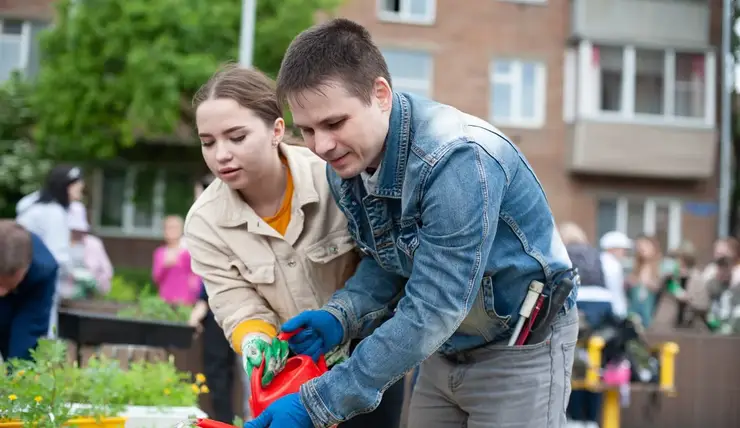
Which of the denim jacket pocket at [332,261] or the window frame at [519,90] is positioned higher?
the window frame at [519,90]

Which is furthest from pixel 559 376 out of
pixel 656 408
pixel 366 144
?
pixel 656 408

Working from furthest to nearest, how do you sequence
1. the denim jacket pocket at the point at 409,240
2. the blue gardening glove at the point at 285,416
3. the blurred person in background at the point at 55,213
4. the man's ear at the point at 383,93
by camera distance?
the blurred person in background at the point at 55,213, the denim jacket pocket at the point at 409,240, the man's ear at the point at 383,93, the blue gardening glove at the point at 285,416

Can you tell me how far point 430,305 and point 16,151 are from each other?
20.9 meters

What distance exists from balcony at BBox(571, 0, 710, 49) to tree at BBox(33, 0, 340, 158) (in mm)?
6557

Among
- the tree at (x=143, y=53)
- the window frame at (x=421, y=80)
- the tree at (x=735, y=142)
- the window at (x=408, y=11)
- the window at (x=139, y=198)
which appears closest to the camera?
the tree at (x=143, y=53)

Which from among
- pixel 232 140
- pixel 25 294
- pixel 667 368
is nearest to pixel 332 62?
pixel 232 140

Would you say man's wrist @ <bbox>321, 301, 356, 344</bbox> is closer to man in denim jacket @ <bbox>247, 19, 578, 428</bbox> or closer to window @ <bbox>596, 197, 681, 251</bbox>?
man in denim jacket @ <bbox>247, 19, 578, 428</bbox>

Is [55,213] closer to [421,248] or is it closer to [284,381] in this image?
[284,381]

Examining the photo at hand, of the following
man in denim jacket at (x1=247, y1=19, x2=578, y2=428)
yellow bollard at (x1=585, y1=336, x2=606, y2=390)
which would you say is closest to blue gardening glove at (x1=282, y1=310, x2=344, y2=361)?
man in denim jacket at (x1=247, y1=19, x2=578, y2=428)

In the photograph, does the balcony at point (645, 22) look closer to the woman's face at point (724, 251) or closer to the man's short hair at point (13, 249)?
the woman's face at point (724, 251)

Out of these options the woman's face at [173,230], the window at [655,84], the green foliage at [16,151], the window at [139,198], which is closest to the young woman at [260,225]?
the woman's face at [173,230]

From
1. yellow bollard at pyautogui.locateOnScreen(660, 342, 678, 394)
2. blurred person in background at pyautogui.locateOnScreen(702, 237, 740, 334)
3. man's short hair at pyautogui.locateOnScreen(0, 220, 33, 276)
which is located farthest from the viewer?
blurred person in background at pyautogui.locateOnScreen(702, 237, 740, 334)

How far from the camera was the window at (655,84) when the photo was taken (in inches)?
974

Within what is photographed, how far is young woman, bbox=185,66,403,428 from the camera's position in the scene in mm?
3480
